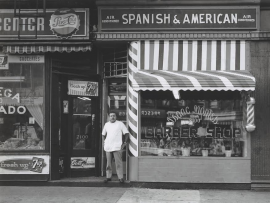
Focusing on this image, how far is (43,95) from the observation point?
408 inches

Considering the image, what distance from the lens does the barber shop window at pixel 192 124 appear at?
10.1 m

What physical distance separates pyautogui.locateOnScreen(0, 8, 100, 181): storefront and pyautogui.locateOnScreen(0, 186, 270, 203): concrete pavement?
0.73 m

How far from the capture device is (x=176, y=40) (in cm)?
1009

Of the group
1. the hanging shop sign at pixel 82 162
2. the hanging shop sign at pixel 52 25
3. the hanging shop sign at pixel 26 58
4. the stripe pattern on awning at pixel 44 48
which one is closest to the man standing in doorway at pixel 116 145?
the hanging shop sign at pixel 82 162

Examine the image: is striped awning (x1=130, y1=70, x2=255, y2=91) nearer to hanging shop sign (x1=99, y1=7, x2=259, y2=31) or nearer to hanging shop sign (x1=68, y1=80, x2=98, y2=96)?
hanging shop sign (x1=99, y1=7, x2=259, y2=31)

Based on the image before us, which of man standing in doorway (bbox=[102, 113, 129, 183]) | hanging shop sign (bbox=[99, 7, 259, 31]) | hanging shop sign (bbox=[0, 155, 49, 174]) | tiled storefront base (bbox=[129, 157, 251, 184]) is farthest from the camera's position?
hanging shop sign (bbox=[0, 155, 49, 174])

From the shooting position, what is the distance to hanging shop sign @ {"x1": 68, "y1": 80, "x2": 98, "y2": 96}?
35.7 feet

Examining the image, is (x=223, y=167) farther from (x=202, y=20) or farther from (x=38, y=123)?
(x=38, y=123)

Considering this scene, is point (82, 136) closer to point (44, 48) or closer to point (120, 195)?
point (120, 195)

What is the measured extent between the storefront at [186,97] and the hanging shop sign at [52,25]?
511mm

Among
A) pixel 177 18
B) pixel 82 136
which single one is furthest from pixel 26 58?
pixel 177 18

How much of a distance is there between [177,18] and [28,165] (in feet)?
17.2

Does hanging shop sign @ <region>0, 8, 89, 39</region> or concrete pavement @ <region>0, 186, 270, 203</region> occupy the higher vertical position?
hanging shop sign @ <region>0, 8, 89, 39</region>

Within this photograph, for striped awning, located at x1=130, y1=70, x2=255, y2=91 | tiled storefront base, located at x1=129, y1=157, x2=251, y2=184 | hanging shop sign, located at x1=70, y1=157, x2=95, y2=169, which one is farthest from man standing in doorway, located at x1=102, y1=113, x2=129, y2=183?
striped awning, located at x1=130, y1=70, x2=255, y2=91
